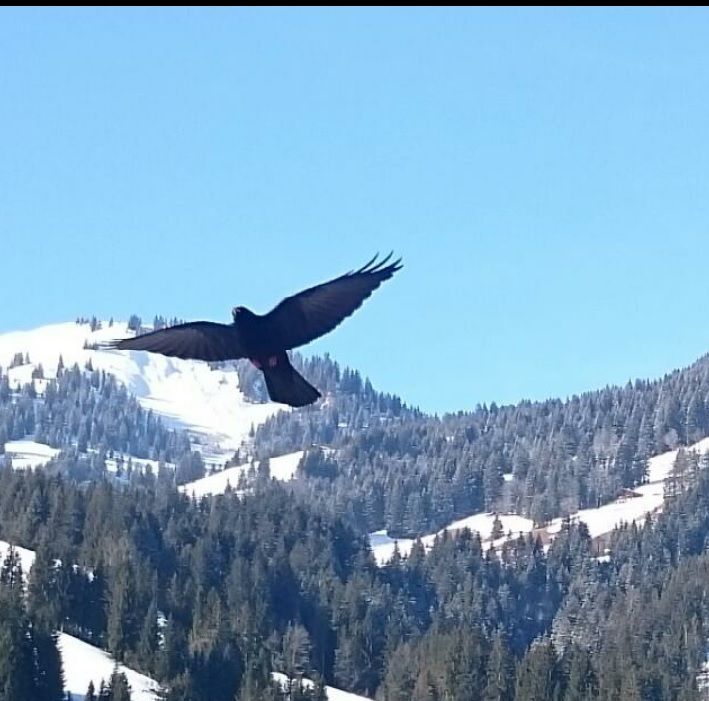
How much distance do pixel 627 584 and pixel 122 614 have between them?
9528 cm

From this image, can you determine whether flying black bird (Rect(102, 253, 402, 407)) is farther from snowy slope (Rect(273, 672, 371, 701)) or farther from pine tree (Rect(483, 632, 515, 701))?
pine tree (Rect(483, 632, 515, 701))

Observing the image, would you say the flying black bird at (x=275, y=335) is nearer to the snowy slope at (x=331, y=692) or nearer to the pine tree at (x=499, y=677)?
the snowy slope at (x=331, y=692)

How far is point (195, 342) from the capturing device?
42.5ft

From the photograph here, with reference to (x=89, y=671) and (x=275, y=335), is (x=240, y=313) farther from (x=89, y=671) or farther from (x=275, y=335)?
(x=89, y=671)

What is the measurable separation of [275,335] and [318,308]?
70 centimetres

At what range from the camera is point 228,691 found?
105 m

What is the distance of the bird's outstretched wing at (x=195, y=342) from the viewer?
1269 cm

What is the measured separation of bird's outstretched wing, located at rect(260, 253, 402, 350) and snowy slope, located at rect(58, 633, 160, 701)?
81715 millimetres

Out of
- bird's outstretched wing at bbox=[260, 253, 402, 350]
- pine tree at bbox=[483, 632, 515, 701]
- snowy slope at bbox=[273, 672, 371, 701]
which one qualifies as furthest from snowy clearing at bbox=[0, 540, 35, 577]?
bird's outstretched wing at bbox=[260, 253, 402, 350]

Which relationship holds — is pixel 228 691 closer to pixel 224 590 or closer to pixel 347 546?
pixel 224 590

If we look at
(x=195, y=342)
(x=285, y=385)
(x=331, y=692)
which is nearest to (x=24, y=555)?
(x=331, y=692)

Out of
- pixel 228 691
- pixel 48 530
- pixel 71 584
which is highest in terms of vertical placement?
pixel 48 530

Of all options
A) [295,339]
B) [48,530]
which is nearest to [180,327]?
[295,339]

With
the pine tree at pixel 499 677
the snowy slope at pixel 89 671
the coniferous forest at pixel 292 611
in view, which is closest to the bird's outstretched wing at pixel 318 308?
the coniferous forest at pixel 292 611
